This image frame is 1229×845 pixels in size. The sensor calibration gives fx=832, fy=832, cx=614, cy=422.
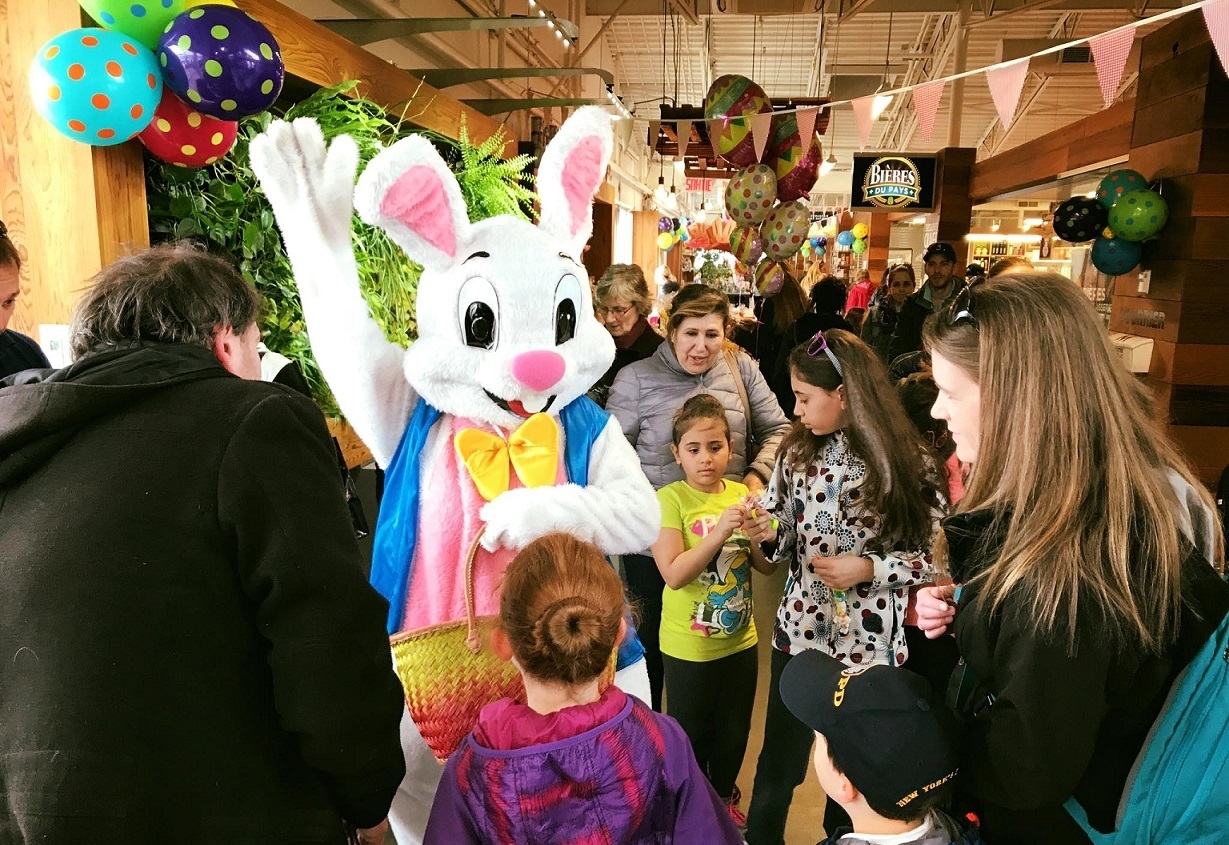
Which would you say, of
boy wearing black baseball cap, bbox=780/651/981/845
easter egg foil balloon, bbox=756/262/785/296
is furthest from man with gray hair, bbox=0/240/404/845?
easter egg foil balloon, bbox=756/262/785/296

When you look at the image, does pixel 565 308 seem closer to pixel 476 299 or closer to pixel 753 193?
pixel 476 299

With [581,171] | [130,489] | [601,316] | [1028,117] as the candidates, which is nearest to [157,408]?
[130,489]

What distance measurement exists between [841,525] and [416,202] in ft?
3.93

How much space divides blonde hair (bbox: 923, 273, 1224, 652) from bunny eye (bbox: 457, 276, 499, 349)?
83cm

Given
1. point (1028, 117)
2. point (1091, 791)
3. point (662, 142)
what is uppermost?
point (1028, 117)

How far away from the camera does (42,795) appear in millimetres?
986

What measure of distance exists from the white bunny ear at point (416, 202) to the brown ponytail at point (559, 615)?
2.21ft

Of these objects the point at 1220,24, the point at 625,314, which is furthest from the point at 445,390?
the point at 1220,24

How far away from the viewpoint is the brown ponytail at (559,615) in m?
1.20

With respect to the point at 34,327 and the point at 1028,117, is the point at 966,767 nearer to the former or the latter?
the point at 34,327

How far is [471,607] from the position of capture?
151 centimetres

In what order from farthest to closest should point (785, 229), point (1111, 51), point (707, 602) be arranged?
point (785, 229)
point (1111, 51)
point (707, 602)

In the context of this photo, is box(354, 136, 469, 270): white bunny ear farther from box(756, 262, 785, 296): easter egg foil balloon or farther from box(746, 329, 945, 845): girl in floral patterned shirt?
box(756, 262, 785, 296): easter egg foil balloon

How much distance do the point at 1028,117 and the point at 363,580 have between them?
56.5 ft
